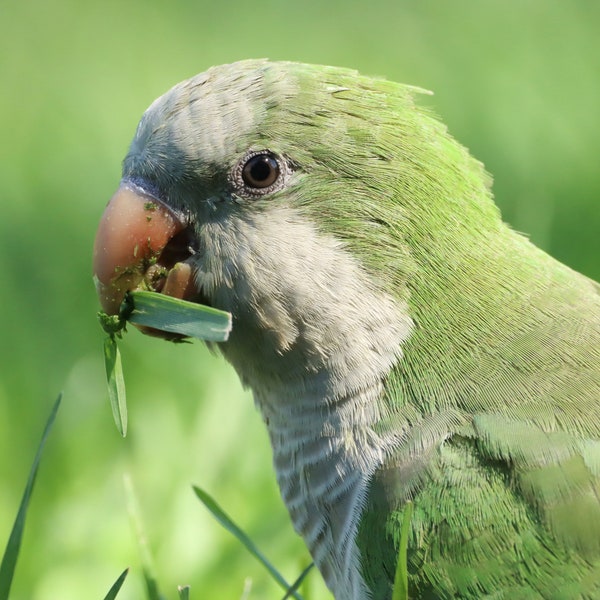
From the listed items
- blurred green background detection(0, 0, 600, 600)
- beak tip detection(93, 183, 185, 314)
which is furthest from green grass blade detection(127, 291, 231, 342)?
blurred green background detection(0, 0, 600, 600)

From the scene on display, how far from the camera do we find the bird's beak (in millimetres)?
2506

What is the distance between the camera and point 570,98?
222 inches

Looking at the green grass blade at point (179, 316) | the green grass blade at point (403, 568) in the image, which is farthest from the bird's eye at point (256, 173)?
the green grass blade at point (403, 568)

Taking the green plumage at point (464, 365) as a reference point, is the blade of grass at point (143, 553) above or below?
below

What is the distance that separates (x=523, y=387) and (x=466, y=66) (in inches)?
157

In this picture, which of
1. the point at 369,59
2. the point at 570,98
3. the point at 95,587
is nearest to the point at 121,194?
the point at 95,587

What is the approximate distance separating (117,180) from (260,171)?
9.01ft

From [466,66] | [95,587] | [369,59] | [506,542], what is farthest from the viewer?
[369,59]

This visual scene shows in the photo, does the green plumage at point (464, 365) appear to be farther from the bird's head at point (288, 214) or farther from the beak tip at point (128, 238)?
the beak tip at point (128, 238)

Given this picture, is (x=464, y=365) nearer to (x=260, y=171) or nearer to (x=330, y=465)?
(x=330, y=465)

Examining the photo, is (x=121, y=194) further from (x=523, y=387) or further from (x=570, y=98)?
(x=570, y=98)

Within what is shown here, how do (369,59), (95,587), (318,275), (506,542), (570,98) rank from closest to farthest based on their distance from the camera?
(506,542) < (318,275) < (95,587) < (570,98) < (369,59)

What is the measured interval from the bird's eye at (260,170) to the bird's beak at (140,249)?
197 mm

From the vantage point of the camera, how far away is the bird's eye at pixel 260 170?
8.07ft
